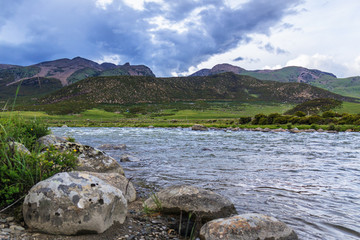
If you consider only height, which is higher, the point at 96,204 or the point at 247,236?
the point at 96,204

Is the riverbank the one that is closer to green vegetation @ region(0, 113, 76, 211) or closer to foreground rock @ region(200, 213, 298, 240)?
green vegetation @ region(0, 113, 76, 211)

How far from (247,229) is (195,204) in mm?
1789

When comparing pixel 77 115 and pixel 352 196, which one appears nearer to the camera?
pixel 352 196

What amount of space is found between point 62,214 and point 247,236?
12.4ft

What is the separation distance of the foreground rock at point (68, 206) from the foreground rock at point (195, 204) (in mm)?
1837

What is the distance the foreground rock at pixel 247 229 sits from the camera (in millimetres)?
4988

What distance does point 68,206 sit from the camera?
4.57 metres

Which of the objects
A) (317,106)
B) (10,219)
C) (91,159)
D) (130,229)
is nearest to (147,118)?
(317,106)

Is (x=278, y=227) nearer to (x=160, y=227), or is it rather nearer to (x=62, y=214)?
(x=160, y=227)

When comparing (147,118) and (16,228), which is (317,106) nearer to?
(147,118)

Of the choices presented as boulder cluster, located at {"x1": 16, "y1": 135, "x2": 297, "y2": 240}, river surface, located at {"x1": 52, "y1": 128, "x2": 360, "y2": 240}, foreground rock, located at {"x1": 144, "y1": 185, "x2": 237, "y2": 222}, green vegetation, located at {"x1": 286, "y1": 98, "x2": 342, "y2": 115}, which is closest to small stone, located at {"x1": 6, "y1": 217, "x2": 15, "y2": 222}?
Result: boulder cluster, located at {"x1": 16, "y1": 135, "x2": 297, "y2": 240}

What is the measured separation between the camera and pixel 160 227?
5.79m

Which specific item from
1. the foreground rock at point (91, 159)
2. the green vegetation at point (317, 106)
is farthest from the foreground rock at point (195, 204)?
the green vegetation at point (317, 106)

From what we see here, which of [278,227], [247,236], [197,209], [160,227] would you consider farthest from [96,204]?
[278,227]
